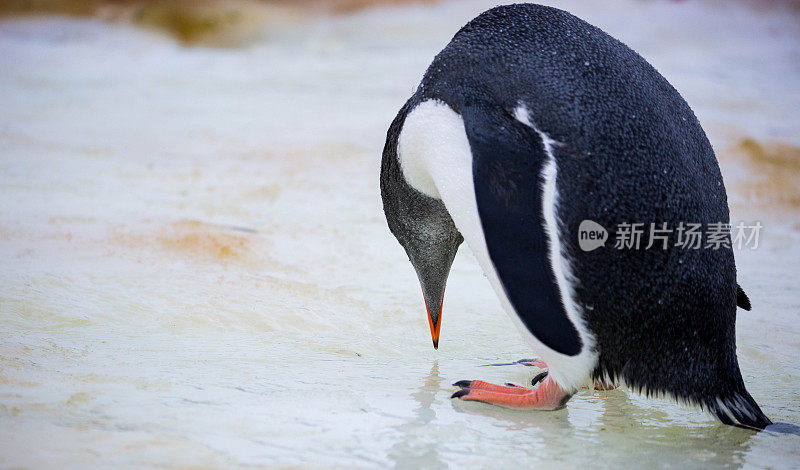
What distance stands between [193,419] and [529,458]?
63 cm

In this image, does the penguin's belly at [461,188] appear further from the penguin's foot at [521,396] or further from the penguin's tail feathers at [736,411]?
the penguin's tail feathers at [736,411]

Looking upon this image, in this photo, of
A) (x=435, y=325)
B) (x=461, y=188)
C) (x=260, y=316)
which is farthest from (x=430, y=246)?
(x=260, y=316)

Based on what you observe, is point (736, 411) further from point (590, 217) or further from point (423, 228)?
point (423, 228)

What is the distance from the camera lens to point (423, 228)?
210cm

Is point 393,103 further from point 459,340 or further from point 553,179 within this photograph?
point 553,179

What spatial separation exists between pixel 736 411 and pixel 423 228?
0.84m

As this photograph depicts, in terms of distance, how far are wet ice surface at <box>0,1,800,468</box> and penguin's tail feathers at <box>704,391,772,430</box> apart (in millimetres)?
33

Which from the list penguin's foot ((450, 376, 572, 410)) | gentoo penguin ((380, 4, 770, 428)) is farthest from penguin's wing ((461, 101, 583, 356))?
penguin's foot ((450, 376, 572, 410))

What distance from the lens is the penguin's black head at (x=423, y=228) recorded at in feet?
6.72

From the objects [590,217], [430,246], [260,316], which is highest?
[590,217]

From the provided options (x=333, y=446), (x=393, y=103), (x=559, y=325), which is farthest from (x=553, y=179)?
(x=393, y=103)

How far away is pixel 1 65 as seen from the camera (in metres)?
7.69

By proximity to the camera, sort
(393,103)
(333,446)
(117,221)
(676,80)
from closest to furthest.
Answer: (333,446), (117,221), (393,103), (676,80)

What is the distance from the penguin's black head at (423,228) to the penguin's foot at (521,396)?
0.99 ft
